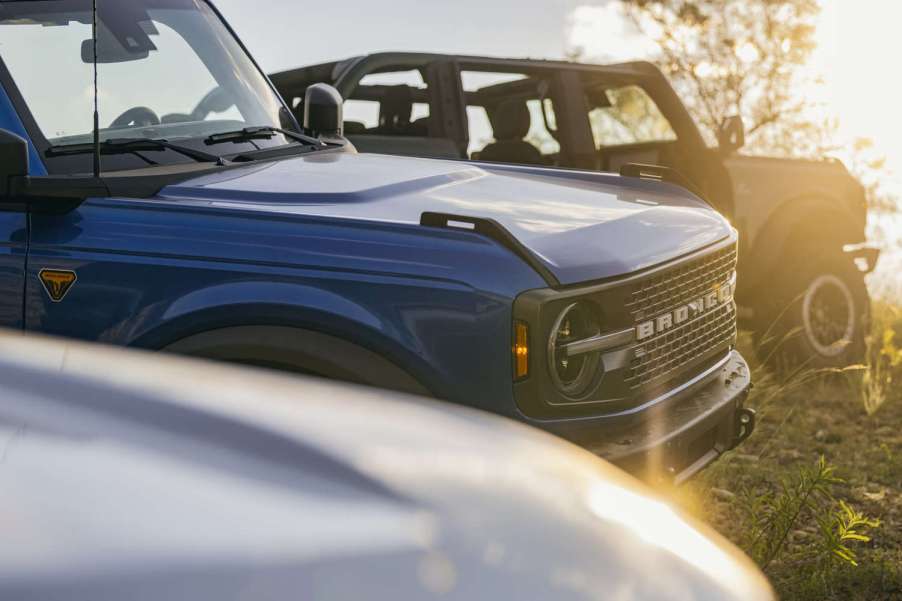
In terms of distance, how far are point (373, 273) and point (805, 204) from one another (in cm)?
503

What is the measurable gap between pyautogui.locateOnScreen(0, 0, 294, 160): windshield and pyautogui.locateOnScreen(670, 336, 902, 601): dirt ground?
1.99m

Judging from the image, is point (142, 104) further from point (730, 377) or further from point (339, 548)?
point (339, 548)

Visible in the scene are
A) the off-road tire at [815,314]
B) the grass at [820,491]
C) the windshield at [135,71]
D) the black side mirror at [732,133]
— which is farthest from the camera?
the off-road tire at [815,314]

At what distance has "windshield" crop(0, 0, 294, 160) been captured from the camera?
3.53 metres

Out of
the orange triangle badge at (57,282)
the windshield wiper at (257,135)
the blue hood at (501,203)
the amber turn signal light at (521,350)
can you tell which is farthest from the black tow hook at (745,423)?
the orange triangle badge at (57,282)

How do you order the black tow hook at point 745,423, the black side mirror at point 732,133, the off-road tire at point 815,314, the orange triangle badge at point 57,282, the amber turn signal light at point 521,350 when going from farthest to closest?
1. the off-road tire at point 815,314
2. the black side mirror at point 732,133
3. the black tow hook at point 745,423
4. the orange triangle badge at point 57,282
5. the amber turn signal light at point 521,350

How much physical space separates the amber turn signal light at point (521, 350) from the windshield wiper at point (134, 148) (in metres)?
1.25

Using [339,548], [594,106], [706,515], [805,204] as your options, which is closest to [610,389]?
[706,515]

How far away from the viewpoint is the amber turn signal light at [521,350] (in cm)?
296

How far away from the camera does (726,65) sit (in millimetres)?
18969

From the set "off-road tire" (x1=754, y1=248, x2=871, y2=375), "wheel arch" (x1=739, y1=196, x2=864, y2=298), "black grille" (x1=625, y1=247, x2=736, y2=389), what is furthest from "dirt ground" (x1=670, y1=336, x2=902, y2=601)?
"wheel arch" (x1=739, y1=196, x2=864, y2=298)

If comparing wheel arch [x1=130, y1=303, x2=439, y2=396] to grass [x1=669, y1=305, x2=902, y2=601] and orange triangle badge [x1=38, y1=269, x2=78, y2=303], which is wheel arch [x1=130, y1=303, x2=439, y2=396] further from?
grass [x1=669, y1=305, x2=902, y2=601]

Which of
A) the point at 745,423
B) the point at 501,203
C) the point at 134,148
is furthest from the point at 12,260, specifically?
the point at 745,423

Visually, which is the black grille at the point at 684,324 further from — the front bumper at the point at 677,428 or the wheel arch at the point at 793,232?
the wheel arch at the point at 793,232
